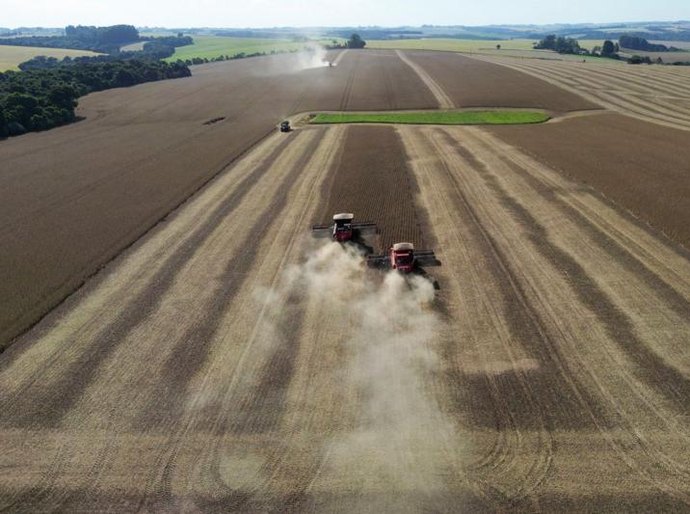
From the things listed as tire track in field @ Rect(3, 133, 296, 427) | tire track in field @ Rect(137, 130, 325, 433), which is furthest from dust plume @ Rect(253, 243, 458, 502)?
tire track in field @ Rect(3, 133, 296, 427)

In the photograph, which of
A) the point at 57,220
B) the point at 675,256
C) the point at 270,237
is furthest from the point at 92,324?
the point at 675,256

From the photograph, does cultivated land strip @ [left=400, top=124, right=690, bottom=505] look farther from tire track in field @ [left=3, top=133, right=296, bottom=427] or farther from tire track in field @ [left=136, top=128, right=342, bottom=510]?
tire track in field @ [left=3, top=133, right=296, bottom=427]

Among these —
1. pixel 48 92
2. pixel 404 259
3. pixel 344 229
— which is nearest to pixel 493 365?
pixel 404 259

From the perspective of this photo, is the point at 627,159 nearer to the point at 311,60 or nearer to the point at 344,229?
the point at 344,229

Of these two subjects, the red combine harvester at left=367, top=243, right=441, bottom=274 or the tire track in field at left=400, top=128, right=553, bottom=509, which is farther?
the red combine harvester at left=367, top=243, right=441, bottom=274

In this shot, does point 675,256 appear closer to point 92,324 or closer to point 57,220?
point 92,324
